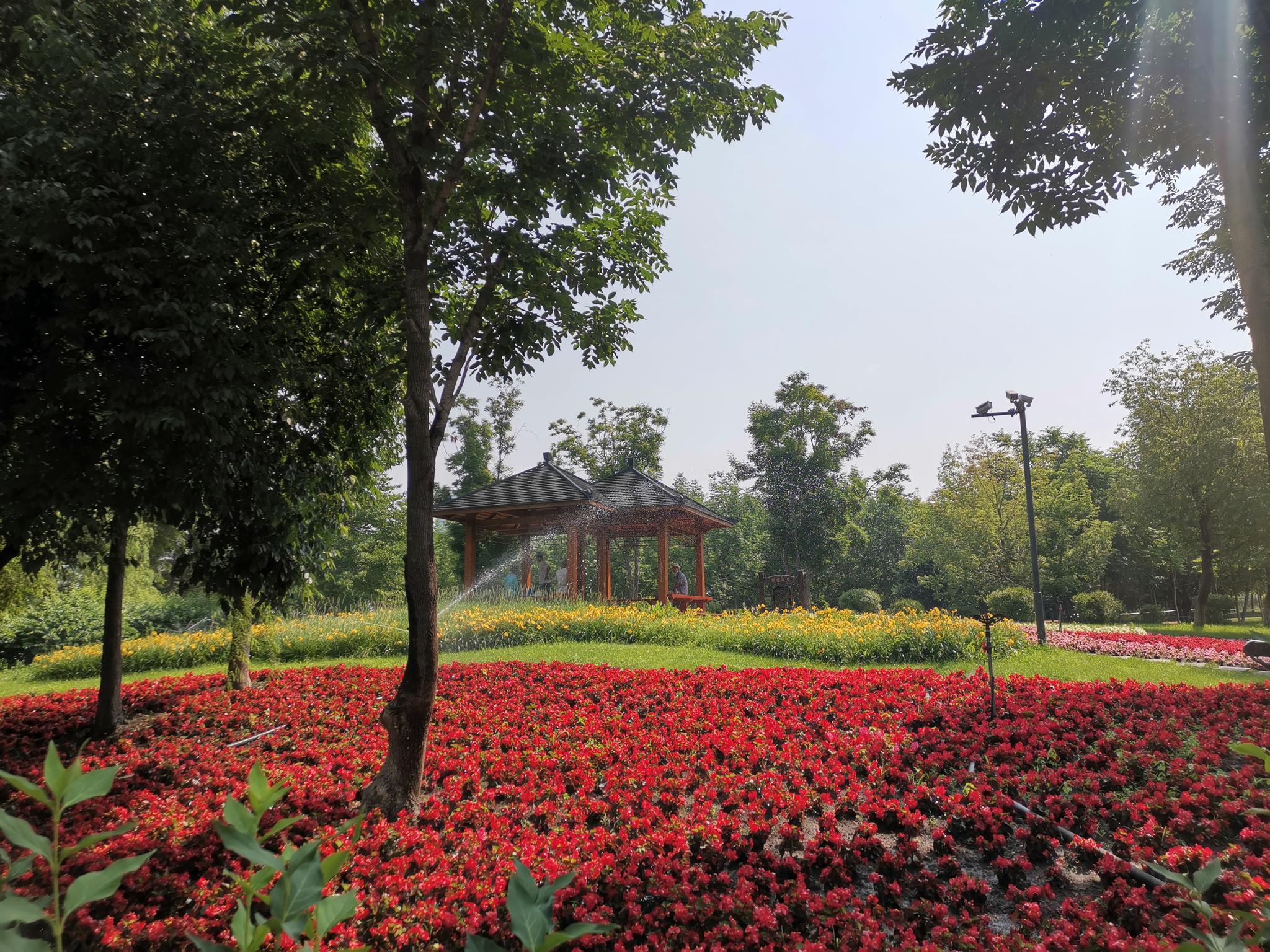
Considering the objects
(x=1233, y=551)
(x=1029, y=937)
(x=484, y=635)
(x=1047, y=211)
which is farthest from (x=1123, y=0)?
(x=1233, y=551)

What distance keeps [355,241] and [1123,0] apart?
6177 millimetres

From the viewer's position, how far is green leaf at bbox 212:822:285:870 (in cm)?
88

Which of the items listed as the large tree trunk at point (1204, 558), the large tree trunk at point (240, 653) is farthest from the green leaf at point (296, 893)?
the large tree trunk at point (1204, 558)

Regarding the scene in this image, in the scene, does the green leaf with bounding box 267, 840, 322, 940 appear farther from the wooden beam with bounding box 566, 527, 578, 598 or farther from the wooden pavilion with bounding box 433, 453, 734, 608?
the wooden beam with bounding box 566, 527, 578, 598

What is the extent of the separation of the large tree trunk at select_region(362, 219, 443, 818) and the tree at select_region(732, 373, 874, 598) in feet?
83.3

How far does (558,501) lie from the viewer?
664 inches

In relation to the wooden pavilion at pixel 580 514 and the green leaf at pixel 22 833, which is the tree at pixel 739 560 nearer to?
the wooden pavilion at pixel 580 514

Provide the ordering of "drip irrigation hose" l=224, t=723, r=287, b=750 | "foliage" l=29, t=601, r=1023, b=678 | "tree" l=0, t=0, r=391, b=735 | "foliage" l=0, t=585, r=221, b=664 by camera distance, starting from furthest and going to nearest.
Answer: "foliage" l=0, t=585, r=221, b=664 < "foliage" l=29, t=601, r=1023, b=678 < "drip irrigation hose" l=224, t=723, r=287, b=750 < "tree" l=0, t=0, r=391, b=735

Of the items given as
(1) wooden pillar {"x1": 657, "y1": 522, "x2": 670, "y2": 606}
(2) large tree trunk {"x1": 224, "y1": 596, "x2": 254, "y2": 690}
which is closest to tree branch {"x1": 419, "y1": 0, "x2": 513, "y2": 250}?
(2) large tree trunk {"x1": 224, "y1": 596, "x2": 254, "y2": 690}

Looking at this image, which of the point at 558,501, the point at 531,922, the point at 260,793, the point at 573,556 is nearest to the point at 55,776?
→ the point at 260,793

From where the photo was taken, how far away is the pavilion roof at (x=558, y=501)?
1734 cm

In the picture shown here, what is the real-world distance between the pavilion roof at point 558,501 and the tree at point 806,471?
935 cm

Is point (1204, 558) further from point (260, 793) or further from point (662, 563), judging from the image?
point (260, 793)

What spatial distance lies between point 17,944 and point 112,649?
280 inches
